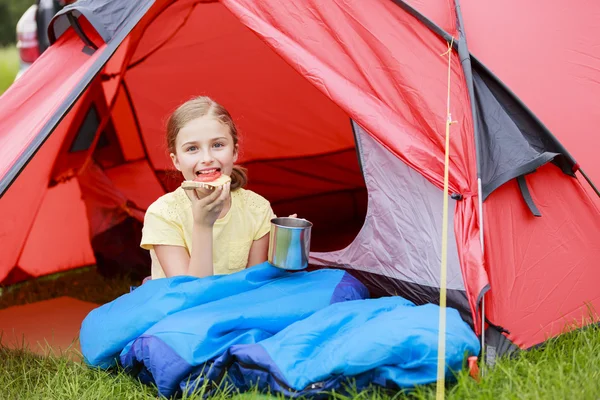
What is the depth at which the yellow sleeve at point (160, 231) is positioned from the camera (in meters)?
2.62

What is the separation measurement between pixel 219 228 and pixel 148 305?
1.29 feet

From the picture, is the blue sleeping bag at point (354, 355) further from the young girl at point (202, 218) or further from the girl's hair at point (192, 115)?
the girl's hair at point (192, 115)

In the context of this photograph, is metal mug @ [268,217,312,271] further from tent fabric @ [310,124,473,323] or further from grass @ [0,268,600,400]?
grass @ [0,268,600,400]

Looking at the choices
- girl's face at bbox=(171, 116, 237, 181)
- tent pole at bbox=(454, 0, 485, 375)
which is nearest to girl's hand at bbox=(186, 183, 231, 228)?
girl's face at bbox=(171, 116, 237, 181)

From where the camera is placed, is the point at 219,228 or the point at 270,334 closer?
the point at 270,334

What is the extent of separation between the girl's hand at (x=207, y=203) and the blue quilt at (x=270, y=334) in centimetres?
18

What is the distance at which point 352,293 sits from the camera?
256 cm

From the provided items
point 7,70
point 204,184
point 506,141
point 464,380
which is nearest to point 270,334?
point 204,184

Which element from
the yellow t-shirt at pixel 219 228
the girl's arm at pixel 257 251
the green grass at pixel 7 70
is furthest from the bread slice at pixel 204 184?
the green grass at pixel 7 70

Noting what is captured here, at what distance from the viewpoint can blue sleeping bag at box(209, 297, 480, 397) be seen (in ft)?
6.74

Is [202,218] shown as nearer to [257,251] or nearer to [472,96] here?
[257,251]

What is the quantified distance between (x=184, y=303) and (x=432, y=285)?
737 millimetres

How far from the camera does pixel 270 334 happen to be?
235cm

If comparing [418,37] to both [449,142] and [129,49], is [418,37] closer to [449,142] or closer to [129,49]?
[449,142]
